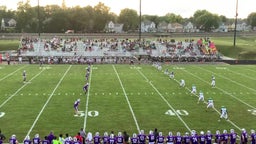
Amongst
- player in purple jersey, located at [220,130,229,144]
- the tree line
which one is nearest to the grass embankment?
the tree line

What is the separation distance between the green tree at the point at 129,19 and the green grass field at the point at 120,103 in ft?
268

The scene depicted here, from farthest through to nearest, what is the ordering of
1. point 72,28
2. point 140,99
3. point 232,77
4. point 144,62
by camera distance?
point 72,28 → point 144,62 → point 232,77 → point 140,99

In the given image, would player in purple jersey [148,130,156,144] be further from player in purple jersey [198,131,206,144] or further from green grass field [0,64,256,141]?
green grass field [0,64,256,141]

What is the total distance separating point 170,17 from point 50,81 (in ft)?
443

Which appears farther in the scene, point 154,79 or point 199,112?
point 154,79

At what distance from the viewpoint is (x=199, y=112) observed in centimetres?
2072

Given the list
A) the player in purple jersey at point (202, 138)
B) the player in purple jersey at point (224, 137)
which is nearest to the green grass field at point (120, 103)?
the player in purple jersey at point (202, 138)

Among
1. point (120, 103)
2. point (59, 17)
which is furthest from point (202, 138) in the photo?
point (59, 17)

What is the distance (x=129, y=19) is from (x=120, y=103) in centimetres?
9688

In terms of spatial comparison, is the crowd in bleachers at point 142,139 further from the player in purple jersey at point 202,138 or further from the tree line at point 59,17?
the tree line at point 59,17

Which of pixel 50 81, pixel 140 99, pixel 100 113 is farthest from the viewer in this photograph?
pixel 50 81

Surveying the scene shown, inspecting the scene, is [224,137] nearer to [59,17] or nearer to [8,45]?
[8,45]

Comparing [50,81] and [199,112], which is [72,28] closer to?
[50,81]

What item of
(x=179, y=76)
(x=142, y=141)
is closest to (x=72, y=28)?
(x=179, y=76)
